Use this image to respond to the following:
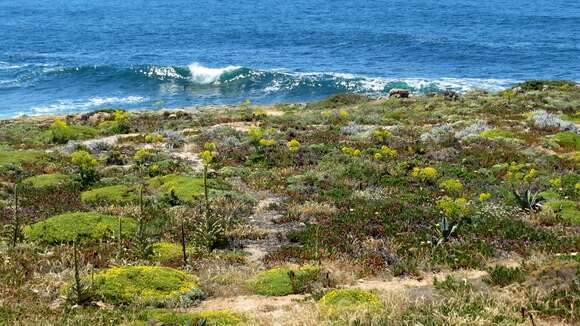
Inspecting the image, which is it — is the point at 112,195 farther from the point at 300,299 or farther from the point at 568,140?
the point at 568,140

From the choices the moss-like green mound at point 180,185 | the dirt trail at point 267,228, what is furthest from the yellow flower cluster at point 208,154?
the dirt trail at point 267,228

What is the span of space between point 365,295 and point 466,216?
20.2 ft

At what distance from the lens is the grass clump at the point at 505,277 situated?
33.4 feet

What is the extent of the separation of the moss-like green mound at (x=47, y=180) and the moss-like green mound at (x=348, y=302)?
11.9m

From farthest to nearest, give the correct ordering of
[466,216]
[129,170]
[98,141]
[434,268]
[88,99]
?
[88,99], [98,141], [129,170], [466,216], [434,268]

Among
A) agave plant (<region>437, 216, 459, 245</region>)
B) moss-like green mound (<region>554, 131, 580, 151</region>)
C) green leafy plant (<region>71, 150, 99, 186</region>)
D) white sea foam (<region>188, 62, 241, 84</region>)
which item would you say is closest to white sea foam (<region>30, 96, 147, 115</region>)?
white sea foam (<region>188, 62, 241, 84</region>)

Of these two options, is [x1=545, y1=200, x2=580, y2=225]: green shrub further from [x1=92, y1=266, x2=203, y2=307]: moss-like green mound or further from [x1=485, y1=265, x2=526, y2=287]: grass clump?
[x1=92, y1=266, x2=203, y2=307]: moss-like green mound

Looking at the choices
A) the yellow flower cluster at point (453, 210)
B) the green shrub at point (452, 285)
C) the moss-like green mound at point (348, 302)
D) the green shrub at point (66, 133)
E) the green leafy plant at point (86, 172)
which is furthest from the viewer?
the green shrub at point (66, 133)

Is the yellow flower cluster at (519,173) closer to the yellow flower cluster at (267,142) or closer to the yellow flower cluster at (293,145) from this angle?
the yellow flower cluster at (293,145)

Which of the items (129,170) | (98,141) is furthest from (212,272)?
(98,141)

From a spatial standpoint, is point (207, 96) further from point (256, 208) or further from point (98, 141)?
point (256, 208)

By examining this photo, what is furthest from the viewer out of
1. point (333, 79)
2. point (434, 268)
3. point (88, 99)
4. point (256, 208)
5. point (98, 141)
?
point (333, 79)

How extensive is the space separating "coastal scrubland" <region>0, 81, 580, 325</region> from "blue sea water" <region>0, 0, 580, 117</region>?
705 inches

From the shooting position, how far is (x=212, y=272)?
11094 mm
